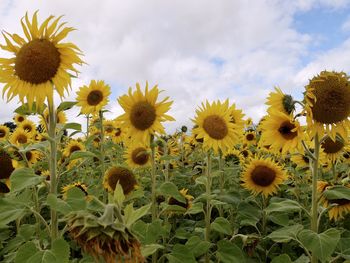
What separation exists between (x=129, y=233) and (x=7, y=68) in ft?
6.00

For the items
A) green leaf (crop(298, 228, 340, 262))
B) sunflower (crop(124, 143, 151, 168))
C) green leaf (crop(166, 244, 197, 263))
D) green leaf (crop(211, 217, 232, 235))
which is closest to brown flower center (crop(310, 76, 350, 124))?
green leaf (crop(298, 228, 340, 262))

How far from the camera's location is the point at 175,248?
3.12m

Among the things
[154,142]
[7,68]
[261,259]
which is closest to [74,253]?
[154,142]

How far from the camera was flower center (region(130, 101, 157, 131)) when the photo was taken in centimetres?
390

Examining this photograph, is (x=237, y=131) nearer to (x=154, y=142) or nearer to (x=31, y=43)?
(x=154, y=142)

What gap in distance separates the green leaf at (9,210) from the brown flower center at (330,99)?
6.88ft

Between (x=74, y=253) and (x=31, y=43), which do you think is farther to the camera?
(x=74, y=253)

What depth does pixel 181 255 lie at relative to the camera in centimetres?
307

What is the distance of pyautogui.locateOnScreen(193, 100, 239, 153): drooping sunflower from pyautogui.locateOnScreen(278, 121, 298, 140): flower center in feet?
3.19

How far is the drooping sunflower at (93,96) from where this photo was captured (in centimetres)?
620

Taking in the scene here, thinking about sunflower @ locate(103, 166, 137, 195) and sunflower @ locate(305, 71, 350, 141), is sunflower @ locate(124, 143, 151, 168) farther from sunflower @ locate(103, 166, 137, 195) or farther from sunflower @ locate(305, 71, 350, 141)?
sunflower @ locate(305, 71, 350, 141)

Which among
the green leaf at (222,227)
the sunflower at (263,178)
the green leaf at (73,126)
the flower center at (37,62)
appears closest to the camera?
the flower center at (37,62)

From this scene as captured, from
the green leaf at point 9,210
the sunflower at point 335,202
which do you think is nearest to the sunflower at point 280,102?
the sunflower at point 335,202

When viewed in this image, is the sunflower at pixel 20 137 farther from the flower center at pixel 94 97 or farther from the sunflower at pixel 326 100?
the sunflower at pixel 326 100
